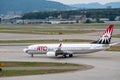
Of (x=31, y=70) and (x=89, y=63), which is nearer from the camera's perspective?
(x=31, y=70)

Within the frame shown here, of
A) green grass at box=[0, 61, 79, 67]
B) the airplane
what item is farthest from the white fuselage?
green grass at box=[0, 61, 79, 67]

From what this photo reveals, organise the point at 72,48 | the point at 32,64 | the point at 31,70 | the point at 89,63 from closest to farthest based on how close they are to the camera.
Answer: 1. the point at 31,70
2. the point at 32,64
3. the point at 89,63
4. the point at 72,48

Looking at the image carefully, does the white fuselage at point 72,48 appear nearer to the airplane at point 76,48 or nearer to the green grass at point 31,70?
the airplane at point 76,48

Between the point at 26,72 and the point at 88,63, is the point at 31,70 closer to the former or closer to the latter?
the point at 26,72

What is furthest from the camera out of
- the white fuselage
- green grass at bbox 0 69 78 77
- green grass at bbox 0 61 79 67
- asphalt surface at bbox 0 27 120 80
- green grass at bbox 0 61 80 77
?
the white fuselage

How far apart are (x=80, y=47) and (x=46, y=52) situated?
6.78 meters

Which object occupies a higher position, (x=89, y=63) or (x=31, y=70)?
(x=31, y=70)

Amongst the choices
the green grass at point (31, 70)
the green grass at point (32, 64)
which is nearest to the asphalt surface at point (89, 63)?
the green grass at point (31, 70)

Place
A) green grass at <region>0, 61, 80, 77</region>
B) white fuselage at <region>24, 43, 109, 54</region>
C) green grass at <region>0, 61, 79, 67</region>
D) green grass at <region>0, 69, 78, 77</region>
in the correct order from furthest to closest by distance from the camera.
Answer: white fuselage at <region>24, 43, 109, 54</region>
green grass at <region>0, 61, 79, 67</region>
green grass at <region>0, 61, 80, 77</region>
green grass at <region>0, 69, 78, 77</region>

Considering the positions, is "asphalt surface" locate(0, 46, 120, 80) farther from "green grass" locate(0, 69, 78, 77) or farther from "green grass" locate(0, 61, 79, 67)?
"green grass" locate(0, 61, 79, 67)

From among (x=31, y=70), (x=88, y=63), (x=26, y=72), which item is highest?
(x=26, y=72)

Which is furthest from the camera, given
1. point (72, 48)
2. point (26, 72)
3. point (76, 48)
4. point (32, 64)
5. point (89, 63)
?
point (72, 48)

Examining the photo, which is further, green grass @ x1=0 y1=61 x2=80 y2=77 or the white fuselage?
the white fuselage

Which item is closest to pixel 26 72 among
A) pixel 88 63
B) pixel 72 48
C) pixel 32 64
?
pixel 32 64
